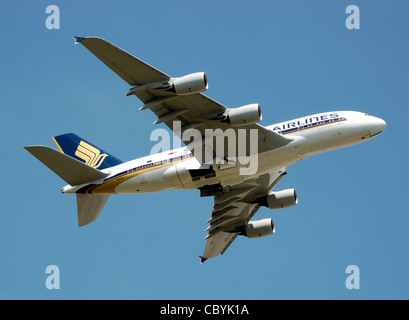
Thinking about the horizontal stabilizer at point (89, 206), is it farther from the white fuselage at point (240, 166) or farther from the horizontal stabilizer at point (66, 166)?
the horizontal stabilizer at point (66, 166)

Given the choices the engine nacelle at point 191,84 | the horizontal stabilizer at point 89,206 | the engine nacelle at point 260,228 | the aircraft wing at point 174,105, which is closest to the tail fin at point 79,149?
the horizontal stabilizer at point 89,206

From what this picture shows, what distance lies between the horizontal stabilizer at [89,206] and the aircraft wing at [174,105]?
962 cm

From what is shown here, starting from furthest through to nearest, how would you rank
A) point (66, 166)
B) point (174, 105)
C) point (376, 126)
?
point (66, 166), point (376, 126), point (174, 105)

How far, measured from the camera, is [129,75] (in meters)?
42.2

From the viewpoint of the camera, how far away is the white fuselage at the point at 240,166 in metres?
47.2

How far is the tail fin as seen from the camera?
174ft

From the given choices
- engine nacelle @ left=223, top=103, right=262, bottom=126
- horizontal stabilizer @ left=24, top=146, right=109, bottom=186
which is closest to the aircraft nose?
engine nacelle @ left=223, top=103, right=262, bottom=126

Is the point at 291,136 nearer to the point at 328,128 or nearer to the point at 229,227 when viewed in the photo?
the point at 328,128

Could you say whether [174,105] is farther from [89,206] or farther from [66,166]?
[89,206]

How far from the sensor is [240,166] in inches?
1905

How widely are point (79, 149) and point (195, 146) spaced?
1198cm

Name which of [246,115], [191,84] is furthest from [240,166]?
[191,84]

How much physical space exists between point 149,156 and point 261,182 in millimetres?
10355

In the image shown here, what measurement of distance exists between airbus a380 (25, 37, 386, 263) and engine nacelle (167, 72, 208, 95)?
2.6 inches
